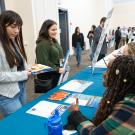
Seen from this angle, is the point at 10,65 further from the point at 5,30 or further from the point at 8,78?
the point at 5,30

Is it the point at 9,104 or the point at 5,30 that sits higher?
the point at 5,30

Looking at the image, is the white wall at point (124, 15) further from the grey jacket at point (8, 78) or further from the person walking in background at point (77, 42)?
the grey jacket at point (8, 78)

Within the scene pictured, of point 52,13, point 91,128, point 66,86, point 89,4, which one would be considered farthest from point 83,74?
point 89,4

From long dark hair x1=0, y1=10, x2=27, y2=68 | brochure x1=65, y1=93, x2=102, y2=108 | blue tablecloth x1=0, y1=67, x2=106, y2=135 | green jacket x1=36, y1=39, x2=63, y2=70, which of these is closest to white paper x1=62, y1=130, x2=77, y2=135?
blue tablecloth x1=0, y1=67, x2=106, y2=135

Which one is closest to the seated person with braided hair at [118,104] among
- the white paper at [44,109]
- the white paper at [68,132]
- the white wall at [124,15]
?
the white paper at [68,132]

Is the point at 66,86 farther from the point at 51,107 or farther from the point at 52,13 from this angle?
the point at 52,13

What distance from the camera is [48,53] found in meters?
2.58

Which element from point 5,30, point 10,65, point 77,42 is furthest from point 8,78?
point 77,42

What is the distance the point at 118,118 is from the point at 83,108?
2.40 ft

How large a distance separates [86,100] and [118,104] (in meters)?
0.81

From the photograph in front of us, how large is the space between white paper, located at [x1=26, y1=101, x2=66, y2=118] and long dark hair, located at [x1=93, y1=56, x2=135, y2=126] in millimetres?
591

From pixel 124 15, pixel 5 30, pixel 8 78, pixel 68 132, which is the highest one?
pixel 124 15

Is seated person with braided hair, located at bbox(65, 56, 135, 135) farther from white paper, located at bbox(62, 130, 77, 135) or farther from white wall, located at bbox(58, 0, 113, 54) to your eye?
white wall, located at bbox(58, 0, 113, 54)

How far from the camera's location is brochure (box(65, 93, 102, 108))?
1710 millimetres
